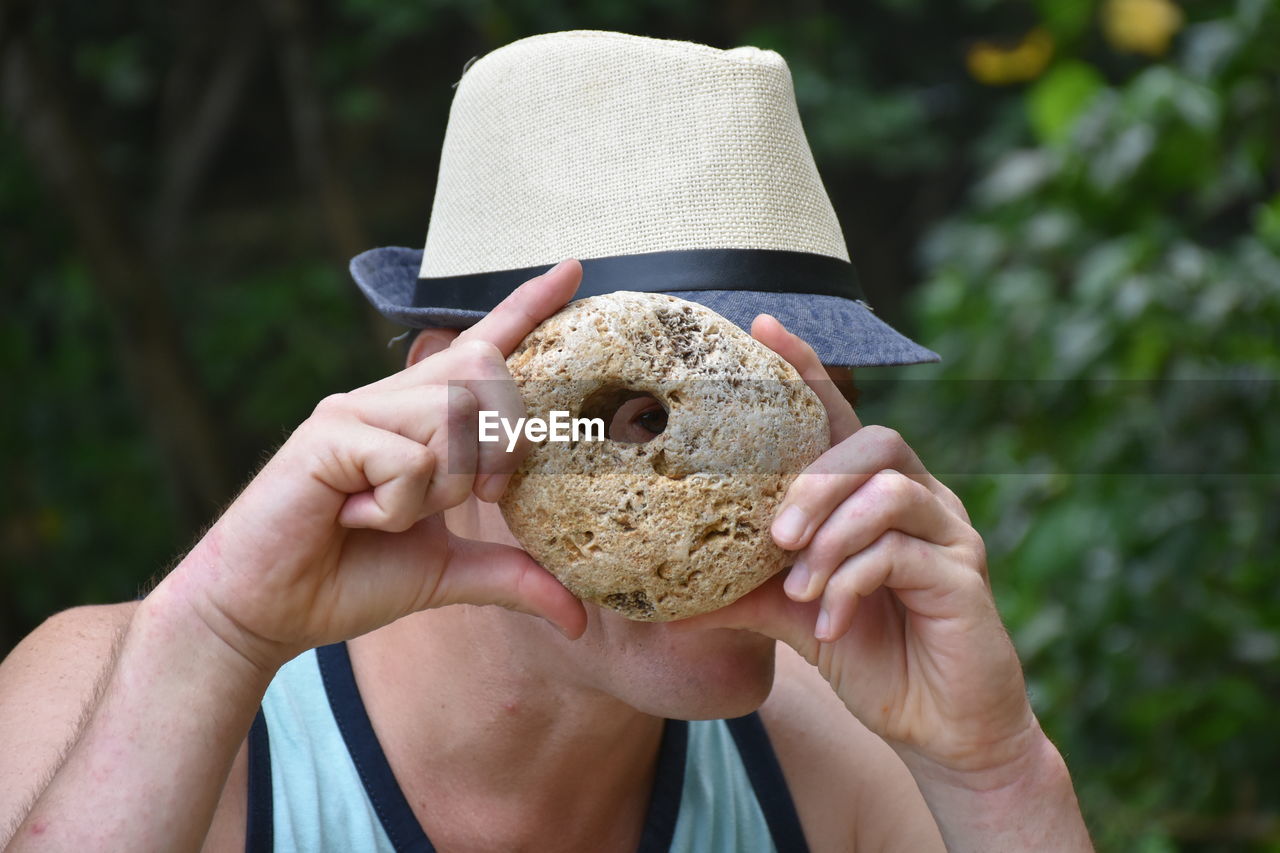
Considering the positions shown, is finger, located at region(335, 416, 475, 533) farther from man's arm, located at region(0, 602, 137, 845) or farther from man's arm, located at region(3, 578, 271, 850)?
man's arm, located at region(0, 602, 137, 845)

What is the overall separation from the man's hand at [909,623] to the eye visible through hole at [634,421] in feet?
0.57

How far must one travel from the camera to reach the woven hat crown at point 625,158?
161cm

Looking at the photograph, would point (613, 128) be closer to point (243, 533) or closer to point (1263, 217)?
point (243, 533)

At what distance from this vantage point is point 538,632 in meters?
1.61

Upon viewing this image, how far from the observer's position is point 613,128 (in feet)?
5.40

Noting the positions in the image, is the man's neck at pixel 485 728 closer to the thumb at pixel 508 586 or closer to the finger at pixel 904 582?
the thumb at pixel 508 586

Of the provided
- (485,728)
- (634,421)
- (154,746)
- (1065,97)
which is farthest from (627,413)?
(1065,97)

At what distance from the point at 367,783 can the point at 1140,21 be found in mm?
2898

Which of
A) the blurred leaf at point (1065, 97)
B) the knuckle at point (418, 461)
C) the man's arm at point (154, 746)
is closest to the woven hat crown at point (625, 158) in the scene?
the knuckle at point (418, 461)

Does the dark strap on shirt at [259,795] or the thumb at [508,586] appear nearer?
the thumb at [508,586]

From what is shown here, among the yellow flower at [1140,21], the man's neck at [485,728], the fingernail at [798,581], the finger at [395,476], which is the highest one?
the finger at [395,476]

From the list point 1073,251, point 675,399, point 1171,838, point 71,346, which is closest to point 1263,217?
point 1073,251

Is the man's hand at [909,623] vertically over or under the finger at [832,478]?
under

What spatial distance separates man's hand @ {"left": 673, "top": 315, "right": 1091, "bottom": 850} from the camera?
134cm
